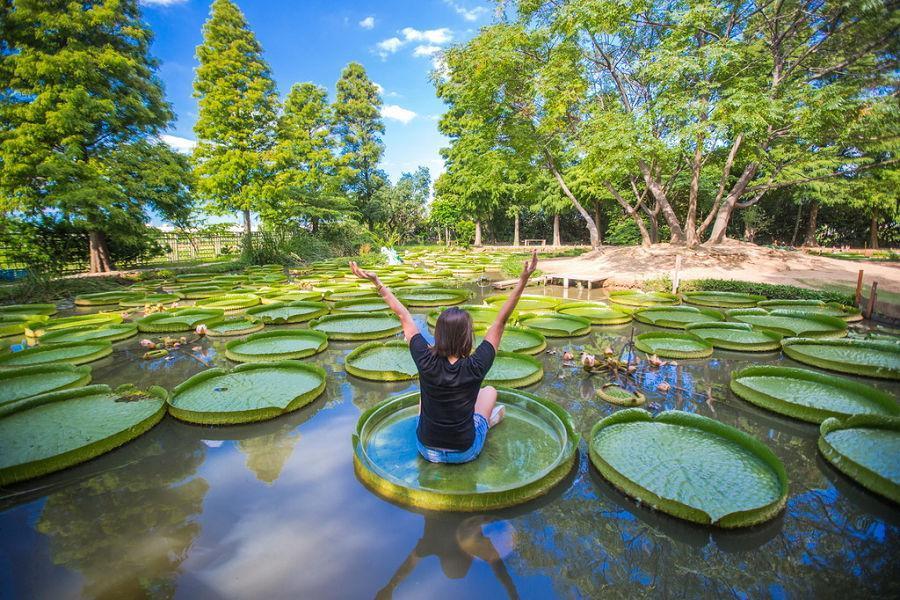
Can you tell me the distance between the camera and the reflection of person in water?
74.3 inches

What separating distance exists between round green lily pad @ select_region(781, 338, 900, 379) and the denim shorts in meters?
4.42

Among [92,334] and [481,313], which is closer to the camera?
[92,334]

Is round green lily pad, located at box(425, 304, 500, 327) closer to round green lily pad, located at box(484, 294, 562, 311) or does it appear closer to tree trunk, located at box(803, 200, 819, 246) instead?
round green lily pad, located at box(484, 294, 562, 311)

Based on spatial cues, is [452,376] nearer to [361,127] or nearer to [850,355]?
[850,355]

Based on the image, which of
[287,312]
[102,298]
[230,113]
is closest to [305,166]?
[230,113]

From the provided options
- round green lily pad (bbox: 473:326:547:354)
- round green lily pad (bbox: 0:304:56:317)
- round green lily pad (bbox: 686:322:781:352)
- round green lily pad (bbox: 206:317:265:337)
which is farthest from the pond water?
round green lily pad (bbox: 0:304:56:317)

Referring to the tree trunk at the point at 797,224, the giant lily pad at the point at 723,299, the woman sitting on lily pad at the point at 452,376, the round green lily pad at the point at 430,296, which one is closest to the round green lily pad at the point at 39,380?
the woman sitting on lily pad at the point at 452,376

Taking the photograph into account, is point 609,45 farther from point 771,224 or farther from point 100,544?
point 771,224

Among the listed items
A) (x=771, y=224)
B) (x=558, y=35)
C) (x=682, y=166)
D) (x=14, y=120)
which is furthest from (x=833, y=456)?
(x=771, y=224)

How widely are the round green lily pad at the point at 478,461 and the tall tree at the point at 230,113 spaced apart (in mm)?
17071

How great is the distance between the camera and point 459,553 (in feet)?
6.61

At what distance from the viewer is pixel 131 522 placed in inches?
87.4

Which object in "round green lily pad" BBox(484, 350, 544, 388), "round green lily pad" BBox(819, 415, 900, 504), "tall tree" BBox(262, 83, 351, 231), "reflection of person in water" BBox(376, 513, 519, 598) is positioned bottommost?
"reflection of person in water" BBox(376, 513, 519, 598)

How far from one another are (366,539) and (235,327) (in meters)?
5.21
